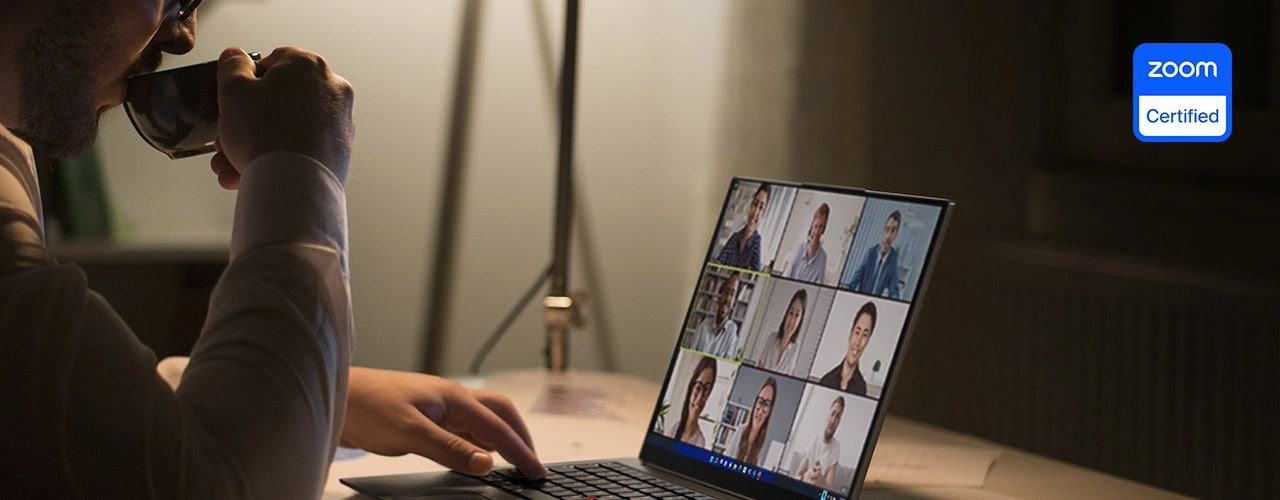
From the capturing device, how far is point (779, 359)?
1062 mm

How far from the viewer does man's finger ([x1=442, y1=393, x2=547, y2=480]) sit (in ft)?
3.61

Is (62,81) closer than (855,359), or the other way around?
(62,81)

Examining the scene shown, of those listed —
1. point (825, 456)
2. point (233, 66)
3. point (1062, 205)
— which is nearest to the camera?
point (233, 66)

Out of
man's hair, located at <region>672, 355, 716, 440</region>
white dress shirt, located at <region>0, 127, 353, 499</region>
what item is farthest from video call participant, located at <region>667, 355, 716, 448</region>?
white dress shirt, located at <region>0, 127, 353, 499</region>

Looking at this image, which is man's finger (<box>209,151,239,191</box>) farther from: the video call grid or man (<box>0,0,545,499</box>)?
the video call grid

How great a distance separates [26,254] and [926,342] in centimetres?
174

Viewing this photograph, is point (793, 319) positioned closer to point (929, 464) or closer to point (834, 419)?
point (834, 419)

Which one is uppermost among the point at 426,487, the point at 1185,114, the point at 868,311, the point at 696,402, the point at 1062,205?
the point at 1185,114

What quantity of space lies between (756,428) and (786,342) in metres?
0.07

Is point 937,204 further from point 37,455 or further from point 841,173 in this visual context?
point 841,173

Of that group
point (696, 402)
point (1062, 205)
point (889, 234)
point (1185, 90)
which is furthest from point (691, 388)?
point (1062, 205)

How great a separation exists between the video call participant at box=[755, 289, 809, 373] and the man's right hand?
376 mm

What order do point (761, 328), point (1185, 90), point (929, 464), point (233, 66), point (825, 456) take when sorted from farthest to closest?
1. point (1185, 90)
2. point (929, 464)
3. point (761, 328)
4. point (825, 456)
5. point (233, 66)

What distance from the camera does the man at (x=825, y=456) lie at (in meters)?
0.98
